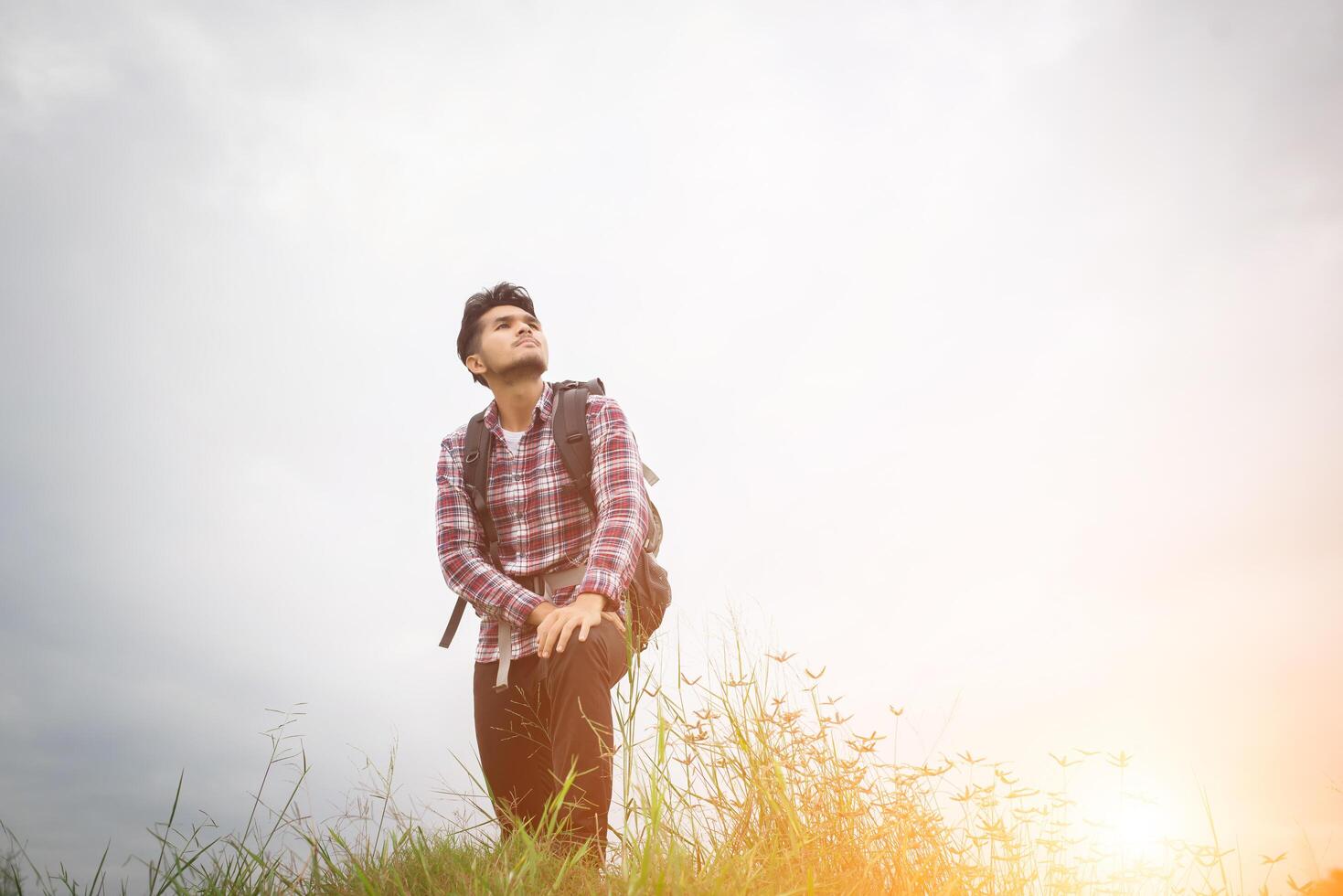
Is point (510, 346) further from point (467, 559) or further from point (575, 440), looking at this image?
point (467, 559)

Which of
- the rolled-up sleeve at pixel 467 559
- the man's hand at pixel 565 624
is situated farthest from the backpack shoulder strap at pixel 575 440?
the man's hand at pixel 565 624

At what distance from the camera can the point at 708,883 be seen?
233cm

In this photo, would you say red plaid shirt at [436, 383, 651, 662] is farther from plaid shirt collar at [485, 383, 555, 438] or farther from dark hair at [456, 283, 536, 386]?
dark hair at [456, 283, 536, 386]

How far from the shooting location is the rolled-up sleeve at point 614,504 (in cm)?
328

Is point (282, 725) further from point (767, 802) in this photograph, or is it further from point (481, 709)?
point (767, 802)

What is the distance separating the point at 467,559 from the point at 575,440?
719mm

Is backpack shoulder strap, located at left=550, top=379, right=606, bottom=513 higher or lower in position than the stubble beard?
lower

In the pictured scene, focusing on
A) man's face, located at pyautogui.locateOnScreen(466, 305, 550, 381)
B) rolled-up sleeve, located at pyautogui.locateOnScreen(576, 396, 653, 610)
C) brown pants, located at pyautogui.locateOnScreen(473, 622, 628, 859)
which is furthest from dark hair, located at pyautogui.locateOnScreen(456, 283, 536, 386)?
brown pants, located at pyautogui.locateOnScreen(473, 622, 628, 859)

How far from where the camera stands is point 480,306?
4.45 meters

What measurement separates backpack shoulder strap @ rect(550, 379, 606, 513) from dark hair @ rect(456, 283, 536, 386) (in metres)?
→ 0.73

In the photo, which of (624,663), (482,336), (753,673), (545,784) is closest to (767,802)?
(753,673)

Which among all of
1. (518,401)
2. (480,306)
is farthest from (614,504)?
(480,306)

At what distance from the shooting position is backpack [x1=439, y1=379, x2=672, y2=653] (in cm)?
367

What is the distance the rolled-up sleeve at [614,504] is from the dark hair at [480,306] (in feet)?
2.95
